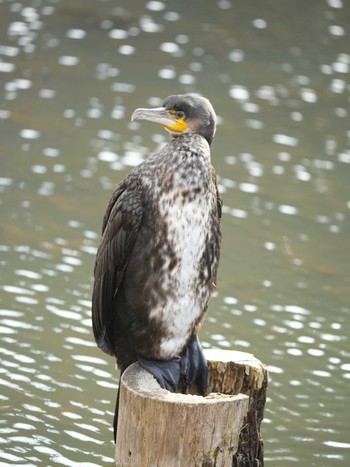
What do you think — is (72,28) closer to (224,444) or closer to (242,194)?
(242,194)

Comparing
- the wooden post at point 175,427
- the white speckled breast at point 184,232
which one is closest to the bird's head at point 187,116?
the white speckled breast at point 184,232

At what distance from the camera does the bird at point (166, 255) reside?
5.20 meters

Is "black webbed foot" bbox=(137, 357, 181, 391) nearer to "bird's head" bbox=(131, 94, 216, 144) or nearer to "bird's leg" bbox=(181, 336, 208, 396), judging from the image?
"bird's leg" bbox=(181, 336, 208, 396)

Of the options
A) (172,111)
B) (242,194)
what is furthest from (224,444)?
(242,194)

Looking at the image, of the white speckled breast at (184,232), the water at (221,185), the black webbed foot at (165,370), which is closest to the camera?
the white speckled breast at (184,232)

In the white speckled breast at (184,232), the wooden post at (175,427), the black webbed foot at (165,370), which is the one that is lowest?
the black webbed foot at (165,370)

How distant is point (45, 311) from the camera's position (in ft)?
25.6

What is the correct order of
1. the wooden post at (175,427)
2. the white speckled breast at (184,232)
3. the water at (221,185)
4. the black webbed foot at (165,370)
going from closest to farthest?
the wooden post at (175,427) < the white speckled breast at (184,232) < the black webbed foot at (165,370) < the water at (221,185)

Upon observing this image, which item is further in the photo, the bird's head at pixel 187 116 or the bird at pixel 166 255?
→ the bird's head at pixel 187 116

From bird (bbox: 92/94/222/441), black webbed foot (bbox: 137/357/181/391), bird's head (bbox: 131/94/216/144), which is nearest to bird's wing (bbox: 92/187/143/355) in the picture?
bird (bbox: 92/94/222/441)

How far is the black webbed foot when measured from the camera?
532cm

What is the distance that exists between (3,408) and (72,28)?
6.82m

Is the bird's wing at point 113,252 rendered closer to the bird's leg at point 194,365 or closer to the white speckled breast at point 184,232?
the white speckled breast at point 184,232

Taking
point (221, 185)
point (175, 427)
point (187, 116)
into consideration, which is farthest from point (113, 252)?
point (221, 185)
